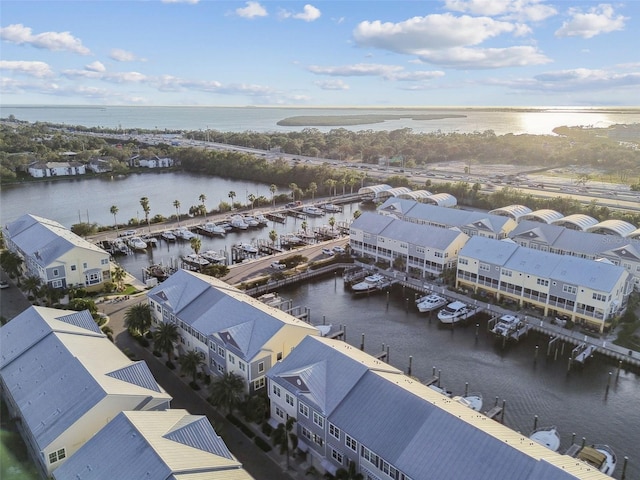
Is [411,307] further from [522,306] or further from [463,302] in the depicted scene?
[522,306]

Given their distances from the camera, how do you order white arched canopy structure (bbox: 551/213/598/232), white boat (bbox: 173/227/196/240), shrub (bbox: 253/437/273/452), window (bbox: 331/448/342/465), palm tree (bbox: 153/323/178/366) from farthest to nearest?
white boat (bbox: 173/227/196/240) < white arched canopy structure (bbox: 551/213/598/232) < palm tree (bbox: 153/323/178/366) < shrub (bbox: 253/437/273/452) < window (bbox: 331/448/342/465)

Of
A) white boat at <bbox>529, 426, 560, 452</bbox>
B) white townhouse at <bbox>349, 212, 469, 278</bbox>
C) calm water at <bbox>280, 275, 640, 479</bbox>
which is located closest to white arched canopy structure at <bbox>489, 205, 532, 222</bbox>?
white townhouse at <bbox>349, 212, 469, 278</bbox>

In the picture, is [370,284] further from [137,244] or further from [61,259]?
[137,244]

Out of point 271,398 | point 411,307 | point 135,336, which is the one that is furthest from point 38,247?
point 411,307

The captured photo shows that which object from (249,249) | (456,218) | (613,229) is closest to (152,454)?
(249,249)

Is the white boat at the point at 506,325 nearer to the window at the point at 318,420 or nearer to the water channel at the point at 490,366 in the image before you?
the water channel at the point at 490,366

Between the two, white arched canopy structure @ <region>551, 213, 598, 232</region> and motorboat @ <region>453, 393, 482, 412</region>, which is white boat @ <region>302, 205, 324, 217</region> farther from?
motorboat @ <region>453, 393, 482, 412</region>
